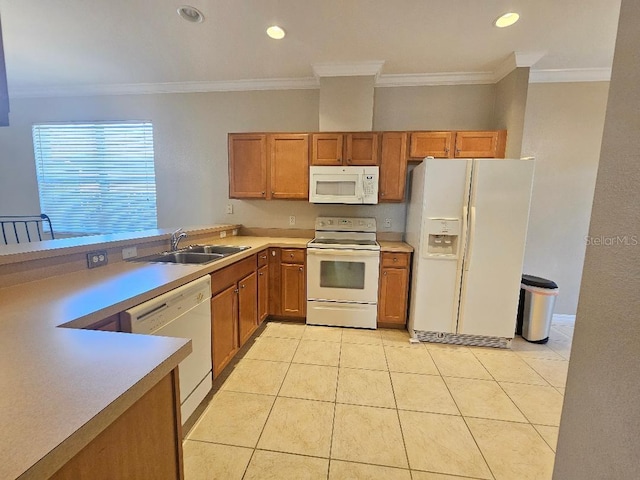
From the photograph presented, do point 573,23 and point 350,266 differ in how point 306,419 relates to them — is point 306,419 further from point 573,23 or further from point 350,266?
point 573,23

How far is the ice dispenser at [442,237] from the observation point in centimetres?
254

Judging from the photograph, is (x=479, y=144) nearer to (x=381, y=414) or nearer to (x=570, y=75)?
(x=570, y=75)

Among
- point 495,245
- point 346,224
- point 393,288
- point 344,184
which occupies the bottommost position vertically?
point 393,288

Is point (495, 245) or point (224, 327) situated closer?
point (224, 327)

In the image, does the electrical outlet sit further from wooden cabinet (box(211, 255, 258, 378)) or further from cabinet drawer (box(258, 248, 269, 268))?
cabinet drawer (box(258, 248, 269, 268))

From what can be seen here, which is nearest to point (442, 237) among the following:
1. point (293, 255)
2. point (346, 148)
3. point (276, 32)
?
point (346, 148)

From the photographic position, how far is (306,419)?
173 cm

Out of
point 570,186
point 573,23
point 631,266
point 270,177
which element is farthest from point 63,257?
point 570,186

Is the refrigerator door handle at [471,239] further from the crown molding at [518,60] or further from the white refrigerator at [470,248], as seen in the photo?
the crown molding at [518,60]

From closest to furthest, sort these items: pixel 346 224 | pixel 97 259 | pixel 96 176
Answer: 1. pixel 97 259
2. pixel 346 224
3. pixel 96 176

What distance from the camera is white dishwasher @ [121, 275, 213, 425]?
125 cm

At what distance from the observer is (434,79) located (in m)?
A: 3.16

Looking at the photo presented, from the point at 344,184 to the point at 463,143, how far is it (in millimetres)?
1321

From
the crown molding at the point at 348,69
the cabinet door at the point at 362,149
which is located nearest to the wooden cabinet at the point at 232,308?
the cabinet door at the point at 362,149
